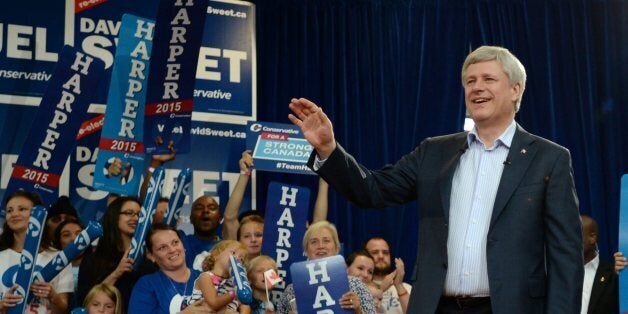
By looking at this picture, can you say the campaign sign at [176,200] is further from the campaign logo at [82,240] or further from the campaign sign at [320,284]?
the campaign sign at [320,284]

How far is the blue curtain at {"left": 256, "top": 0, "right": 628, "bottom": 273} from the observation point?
8.60 meters

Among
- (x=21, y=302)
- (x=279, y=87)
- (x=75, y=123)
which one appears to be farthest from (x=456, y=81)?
(x=21, y=302)

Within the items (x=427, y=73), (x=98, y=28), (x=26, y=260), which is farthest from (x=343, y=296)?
(x=427, y=73)

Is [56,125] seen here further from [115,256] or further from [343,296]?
[343,296]

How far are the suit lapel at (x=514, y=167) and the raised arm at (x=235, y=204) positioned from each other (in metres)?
4.21

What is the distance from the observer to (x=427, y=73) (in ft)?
28.7

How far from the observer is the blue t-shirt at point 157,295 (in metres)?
5.42

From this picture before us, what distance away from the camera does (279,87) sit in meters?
8.60

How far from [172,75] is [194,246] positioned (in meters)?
1.06

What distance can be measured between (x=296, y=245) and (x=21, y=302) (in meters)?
1.75

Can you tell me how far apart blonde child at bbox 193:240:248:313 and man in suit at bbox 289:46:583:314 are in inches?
94.9

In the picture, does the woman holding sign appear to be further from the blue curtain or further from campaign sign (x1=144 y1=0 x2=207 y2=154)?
the blue curtain

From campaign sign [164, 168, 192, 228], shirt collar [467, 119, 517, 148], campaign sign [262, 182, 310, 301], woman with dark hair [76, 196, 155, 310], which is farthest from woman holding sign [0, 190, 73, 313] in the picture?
shirt collar [467, 119, 517, 148]

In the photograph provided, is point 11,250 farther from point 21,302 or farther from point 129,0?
point 129,0
